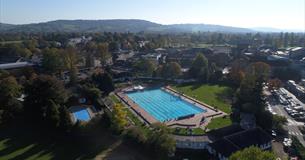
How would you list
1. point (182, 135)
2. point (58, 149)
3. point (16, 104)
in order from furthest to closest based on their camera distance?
point (16, 104) < point (182, 135) < point (58, 149)

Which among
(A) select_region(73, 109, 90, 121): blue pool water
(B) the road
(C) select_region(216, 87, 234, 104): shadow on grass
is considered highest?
(C) select_region(216, 87, 234, 104): shadow on grass

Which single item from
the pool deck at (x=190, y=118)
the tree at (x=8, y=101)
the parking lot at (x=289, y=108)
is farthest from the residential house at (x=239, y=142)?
the tree at (x=8, y=101)

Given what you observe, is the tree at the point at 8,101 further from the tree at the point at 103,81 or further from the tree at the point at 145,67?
the tree at the point at 145,67

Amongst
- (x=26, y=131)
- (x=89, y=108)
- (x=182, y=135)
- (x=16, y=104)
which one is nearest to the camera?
(x=182, y=135)

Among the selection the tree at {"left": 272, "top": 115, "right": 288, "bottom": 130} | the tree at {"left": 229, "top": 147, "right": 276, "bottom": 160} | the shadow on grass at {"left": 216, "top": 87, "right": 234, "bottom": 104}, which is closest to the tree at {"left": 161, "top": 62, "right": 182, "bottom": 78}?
the shadow on grass at {"left": 216, "top": 87, "right": 234, "bottom": 104}

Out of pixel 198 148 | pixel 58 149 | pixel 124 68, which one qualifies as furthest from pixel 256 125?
pixel 124 68

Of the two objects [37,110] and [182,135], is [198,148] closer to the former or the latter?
[182,135]

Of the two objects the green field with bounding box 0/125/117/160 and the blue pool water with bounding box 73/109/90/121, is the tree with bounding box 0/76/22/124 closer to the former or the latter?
the green field with bounding box 0/125/117/160
